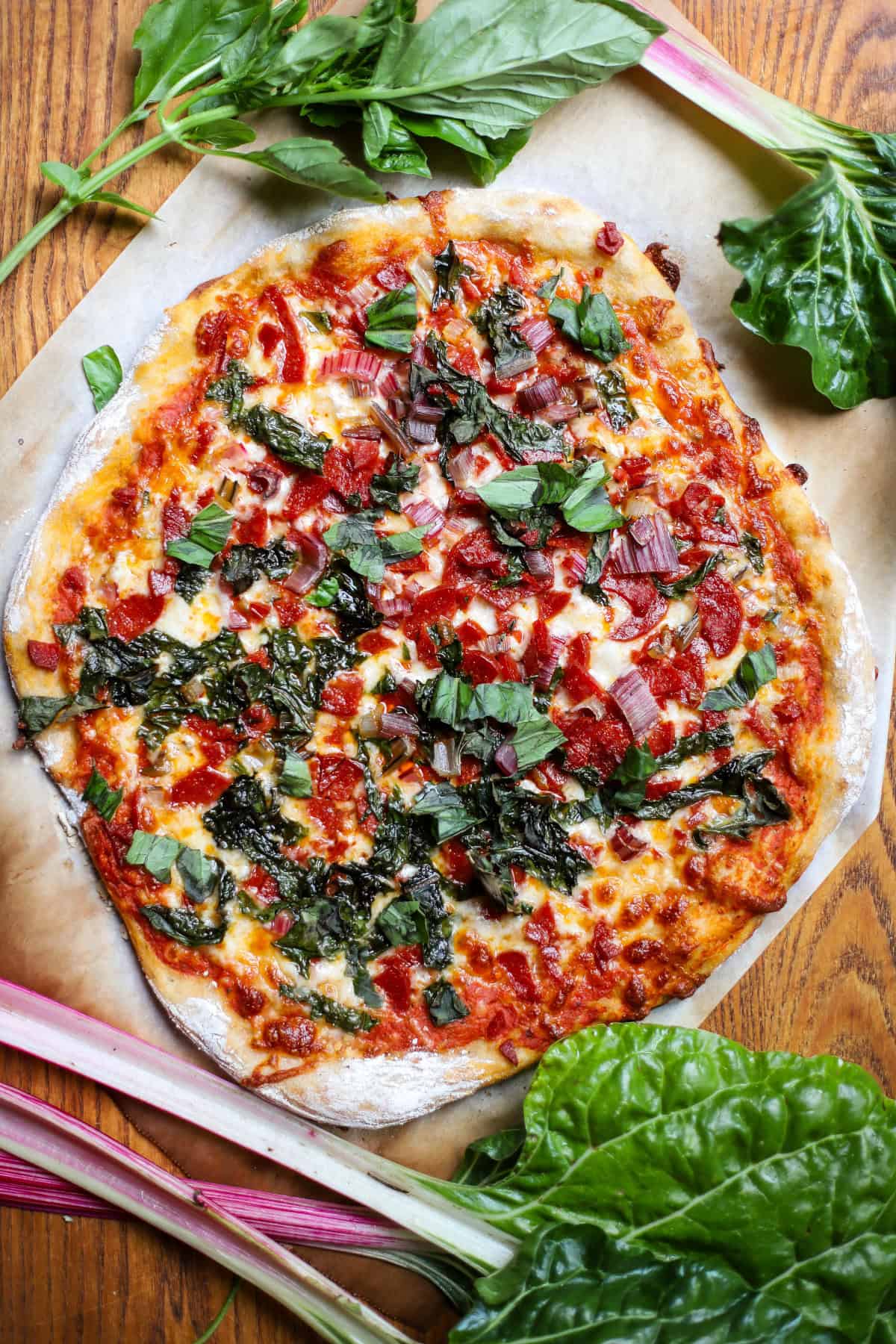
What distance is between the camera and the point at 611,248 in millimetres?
3947

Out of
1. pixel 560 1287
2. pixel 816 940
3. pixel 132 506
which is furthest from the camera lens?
pixel 816 940

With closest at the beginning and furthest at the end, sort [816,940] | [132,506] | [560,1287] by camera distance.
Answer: [560,1287] < [132,506] < [816,940]

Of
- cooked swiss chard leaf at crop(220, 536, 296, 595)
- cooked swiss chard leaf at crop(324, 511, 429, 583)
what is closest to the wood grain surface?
cooked swiss chard leaf at crop(220, 536, 296, 595)

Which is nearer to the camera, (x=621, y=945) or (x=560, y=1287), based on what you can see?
(x=560, y=1287)

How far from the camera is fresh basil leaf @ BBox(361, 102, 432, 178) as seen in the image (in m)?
3.78

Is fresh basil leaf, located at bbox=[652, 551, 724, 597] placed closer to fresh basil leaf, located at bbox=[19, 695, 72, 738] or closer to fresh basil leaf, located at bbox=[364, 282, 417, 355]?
fresh basil leaf, located at bbox=[364, 282, 417, 355]

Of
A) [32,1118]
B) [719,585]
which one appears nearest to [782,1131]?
[719,585]

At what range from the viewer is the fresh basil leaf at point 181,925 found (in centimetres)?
369

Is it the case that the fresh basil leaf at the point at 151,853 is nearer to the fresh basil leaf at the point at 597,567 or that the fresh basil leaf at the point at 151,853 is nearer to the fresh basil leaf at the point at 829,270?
the fresh basil leaf at the point at 597,567

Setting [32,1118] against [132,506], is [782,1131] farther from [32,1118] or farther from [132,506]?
[132,506]

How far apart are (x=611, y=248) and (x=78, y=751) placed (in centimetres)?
268

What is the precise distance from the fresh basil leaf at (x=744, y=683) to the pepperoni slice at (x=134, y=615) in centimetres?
199

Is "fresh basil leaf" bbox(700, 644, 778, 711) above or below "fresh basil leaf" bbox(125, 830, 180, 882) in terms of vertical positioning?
below

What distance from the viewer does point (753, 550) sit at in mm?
3955
